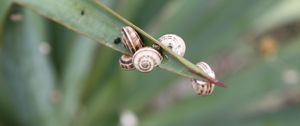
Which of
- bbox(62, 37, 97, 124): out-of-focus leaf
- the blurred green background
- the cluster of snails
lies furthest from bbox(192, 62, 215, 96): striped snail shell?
bbox(62, 37, 97, 124): out-of-focus leaf

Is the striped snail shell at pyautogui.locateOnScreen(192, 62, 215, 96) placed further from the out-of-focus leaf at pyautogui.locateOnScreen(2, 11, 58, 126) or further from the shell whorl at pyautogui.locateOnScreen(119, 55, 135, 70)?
the out-of-focus leaf at pyautogui.locateOnScreen(2, 11, 58, 126)

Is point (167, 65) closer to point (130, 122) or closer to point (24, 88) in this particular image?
point (24, 88)

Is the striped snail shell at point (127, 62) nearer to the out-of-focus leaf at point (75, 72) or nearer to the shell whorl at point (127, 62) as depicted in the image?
the shell whorl at point (127, 62)

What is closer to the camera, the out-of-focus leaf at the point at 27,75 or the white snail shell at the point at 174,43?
the white snail shell at the point at 174,43

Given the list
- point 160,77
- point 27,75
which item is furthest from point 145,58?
point 160,77

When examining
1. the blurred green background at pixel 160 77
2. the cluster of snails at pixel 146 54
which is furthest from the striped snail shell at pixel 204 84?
the blurred green background at pixel 160 77

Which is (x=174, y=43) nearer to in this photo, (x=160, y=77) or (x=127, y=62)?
(x=127, y=62)
